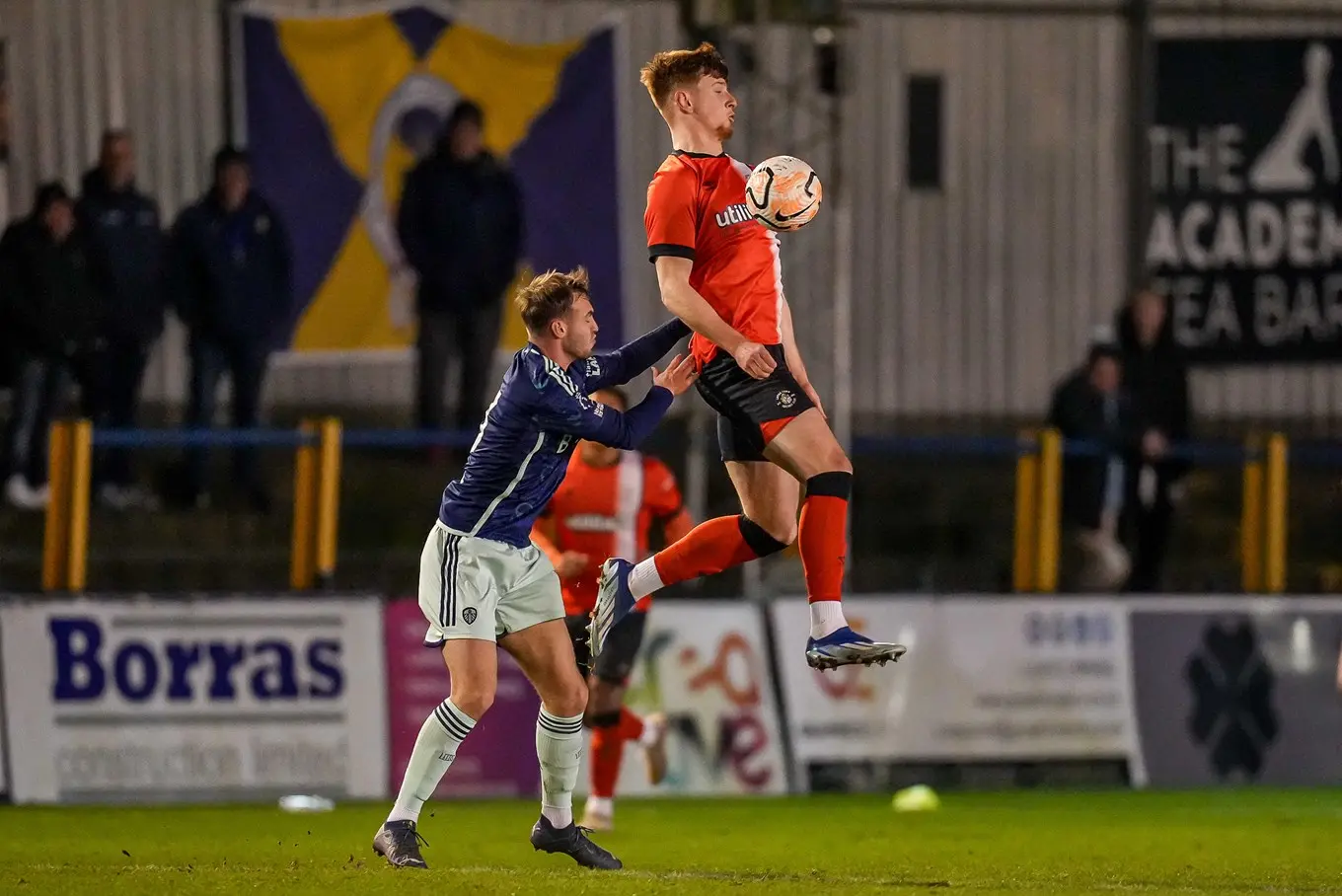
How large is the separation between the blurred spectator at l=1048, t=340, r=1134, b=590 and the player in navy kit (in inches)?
301

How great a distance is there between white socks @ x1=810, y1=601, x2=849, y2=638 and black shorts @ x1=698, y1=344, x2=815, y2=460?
0.63 m

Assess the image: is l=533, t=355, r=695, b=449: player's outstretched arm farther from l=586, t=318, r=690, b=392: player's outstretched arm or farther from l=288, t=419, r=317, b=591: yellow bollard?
l=288, t=419, r=317, b=591: yellow bollard

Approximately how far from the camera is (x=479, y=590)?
8.61 metres

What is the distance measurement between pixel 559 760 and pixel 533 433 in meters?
1.29

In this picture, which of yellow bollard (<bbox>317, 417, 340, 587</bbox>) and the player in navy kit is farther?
yellow bollard (<bbox>317, 417, 340, 587</bbox>)

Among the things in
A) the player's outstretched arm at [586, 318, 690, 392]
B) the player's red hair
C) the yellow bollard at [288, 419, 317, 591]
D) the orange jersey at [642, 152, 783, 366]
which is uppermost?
the player's red hair

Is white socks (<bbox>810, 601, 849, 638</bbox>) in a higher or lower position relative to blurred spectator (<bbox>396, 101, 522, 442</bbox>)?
lower

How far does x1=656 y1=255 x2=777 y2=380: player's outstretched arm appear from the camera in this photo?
28.3 ft

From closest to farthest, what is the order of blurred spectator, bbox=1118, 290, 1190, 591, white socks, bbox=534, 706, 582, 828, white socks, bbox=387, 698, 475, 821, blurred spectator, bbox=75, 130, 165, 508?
1. white socks, bbox=387, 698, 475, 821
2. white socks, bbox=534, 706, 582, 828
3. blurred spectator, bbox=75, 130, 165, 508
4. blurred spectator, bbox=1118, 290, 1190, 591

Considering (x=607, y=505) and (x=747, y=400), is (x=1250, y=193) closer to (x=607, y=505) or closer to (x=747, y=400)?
(x=607, y=505)

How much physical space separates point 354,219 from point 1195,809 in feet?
28.9

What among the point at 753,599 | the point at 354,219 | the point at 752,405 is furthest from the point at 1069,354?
the point at 752,405

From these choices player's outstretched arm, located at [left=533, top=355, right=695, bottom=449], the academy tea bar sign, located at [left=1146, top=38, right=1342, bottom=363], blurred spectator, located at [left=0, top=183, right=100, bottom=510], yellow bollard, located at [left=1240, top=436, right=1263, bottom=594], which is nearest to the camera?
player's outstretched arm, located at [left=533, top=355, right=695, bottom=449]

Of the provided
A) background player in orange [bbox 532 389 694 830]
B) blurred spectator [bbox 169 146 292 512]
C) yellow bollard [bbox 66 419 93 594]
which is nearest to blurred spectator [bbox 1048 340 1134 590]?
background player in orange [bbox 532 389 694 830]
